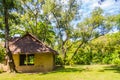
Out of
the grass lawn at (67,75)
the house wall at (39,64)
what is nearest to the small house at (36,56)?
the house wall at (39,64)

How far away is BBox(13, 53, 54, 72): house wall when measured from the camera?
27.2 m

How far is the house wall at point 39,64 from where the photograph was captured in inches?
1072

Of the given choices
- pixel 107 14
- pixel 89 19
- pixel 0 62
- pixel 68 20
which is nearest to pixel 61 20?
pixel 68 20

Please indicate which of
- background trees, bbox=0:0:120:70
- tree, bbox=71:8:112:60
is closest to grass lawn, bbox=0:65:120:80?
background trees, bbox=0:0:120:70

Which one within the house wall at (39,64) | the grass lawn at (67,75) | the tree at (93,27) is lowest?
the grass lawn at (67,75)

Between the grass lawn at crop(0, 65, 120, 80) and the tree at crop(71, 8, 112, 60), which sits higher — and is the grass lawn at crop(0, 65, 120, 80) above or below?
below

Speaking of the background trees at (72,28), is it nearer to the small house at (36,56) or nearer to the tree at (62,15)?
the tree at (62,15)

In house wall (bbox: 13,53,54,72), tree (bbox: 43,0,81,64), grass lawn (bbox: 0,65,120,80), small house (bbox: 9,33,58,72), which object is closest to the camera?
grass lawn (bbox: 0,65,120,80)

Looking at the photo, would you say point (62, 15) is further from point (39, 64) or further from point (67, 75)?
point (67, 75)

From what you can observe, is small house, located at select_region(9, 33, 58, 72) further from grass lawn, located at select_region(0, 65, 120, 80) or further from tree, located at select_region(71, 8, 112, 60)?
tree, located at select_region(71, 8, 112, 60)

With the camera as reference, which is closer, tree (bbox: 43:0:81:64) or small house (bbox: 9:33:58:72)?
small house (bbox: 9:33:58:72)

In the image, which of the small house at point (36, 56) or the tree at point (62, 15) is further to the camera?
the tree at point (62, 15)

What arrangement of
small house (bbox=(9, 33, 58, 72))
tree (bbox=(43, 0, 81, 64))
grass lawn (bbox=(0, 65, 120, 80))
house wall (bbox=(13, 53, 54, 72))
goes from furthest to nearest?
tree (bbox=(43, 0, 81, 64)) < house wall (bbox=(13, 53, 54, 72)) < small house (bbox=(9, 33, 58, 72)) < grass lawn (bbox=(0, 65, 120, 80))

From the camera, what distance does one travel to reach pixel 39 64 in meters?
27.5
